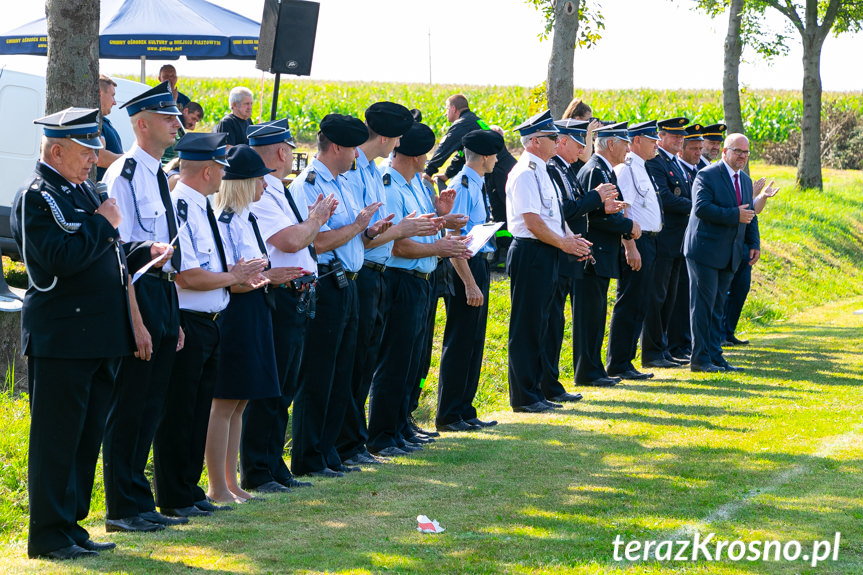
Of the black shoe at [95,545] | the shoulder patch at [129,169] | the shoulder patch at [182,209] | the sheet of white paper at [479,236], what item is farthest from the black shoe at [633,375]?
the black shoe at [95,545]

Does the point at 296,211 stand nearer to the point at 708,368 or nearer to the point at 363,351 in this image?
the point at 363,351

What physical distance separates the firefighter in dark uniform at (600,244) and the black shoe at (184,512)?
542 centimetres

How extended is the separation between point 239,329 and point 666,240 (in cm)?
692

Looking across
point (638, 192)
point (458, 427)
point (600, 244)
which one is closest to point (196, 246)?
point (458, 427)

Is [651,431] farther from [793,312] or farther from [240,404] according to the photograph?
[793,312]

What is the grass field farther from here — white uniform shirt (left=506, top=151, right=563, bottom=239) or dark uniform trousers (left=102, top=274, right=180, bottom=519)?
white uniform shirt (left=506, top=151, right=563, bottom=239)

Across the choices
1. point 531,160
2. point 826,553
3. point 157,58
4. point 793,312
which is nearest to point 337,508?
point 826,553

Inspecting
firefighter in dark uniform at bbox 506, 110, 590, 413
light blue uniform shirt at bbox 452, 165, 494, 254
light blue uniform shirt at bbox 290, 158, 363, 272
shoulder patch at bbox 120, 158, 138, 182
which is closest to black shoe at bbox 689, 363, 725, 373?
firefighter in dark uniform at bbox 506, 110, 590, 413

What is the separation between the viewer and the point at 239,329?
6465mm

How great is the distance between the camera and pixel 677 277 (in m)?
12.7

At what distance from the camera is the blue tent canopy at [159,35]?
15.4 meters

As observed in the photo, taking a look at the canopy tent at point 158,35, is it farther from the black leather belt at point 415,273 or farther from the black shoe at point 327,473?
the black shoe at point 327,473

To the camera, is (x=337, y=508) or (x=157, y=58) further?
(x=157, y=58)

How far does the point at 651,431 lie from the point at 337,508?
3.37 metres
